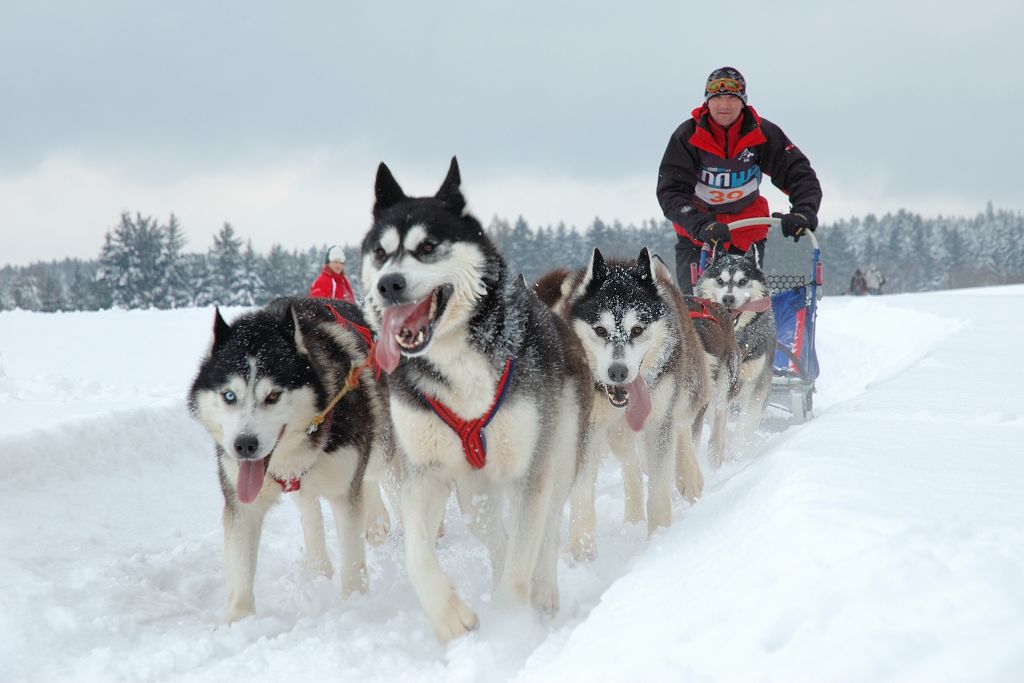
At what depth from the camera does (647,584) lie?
218cm

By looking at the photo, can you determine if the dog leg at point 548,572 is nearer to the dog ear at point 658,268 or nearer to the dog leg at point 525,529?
the dog leg at point 525,529

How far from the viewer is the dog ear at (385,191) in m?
2.93

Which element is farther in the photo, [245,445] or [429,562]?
[245,445]

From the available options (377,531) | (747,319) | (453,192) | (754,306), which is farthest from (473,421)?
(747,319)

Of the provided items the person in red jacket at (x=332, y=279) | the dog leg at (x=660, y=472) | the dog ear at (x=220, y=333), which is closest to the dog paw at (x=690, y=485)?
the dog leg at (x=660, y=472)

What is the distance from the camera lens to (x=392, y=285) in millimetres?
2412

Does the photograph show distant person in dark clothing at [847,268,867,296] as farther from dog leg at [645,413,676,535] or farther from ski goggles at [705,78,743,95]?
dog leg at [645,413,676,535]

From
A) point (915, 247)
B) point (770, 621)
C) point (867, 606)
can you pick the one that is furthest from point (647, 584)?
point (915, 247)

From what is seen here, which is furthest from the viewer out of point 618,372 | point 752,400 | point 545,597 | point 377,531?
point 752,400

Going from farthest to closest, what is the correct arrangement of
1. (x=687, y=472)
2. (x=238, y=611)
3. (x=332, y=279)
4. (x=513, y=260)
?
1. (x=513, y=260)
2. (x=332, y=279)
3. (x=687, y=472)
4. (x=238, y=611)

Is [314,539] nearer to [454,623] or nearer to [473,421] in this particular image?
[454,623]

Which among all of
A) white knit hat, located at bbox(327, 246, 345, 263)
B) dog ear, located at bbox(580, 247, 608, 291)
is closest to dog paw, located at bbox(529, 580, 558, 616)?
dog ear, located at bbox(580, 247, 608, 291)

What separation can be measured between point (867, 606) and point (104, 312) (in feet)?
62.7

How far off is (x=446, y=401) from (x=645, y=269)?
5.30ft
